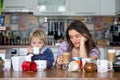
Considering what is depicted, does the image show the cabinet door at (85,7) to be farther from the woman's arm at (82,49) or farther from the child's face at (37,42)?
the woman's arm at (82,49)

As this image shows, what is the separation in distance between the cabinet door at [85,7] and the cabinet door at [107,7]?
0.09m

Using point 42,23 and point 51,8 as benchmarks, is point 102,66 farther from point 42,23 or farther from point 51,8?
point 42,23

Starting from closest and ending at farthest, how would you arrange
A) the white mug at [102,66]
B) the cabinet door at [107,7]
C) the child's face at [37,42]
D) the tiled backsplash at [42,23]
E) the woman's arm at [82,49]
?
1. the white mug at [102,66]
2. the woman's arm at [82,49]
3. the child's face at [37,42]
4. the cabinet door at [107,7]
5. the tiled backsplash at [42,23]

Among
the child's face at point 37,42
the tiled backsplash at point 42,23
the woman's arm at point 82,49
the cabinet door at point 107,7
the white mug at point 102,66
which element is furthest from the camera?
the tiled backsplash at point 42,23

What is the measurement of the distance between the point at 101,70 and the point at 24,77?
1.68 ft

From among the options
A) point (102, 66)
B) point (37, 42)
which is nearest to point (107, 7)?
point (37, 42)

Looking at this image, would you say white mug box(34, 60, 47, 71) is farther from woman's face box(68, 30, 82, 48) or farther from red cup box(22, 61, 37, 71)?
woman's face box(68, 30, 82, 48)

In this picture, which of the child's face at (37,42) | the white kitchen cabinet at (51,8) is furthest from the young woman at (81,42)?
the white kitchen cabinet at (51,8)

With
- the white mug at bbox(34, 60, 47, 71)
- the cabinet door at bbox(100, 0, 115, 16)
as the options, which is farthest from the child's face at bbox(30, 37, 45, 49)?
the cabinet door at bbox(100, 0, 115, 16)

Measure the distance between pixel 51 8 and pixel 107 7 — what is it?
1.01 meters

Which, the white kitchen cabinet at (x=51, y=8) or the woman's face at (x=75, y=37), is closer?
the woman's face at (x=75, y=37)

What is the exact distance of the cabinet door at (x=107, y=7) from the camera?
5.01 metres

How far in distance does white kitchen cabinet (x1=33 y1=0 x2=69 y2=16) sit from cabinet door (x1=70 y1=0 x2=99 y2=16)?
13cm

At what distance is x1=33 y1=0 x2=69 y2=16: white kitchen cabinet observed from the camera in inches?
198
